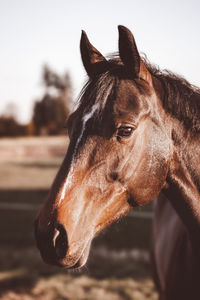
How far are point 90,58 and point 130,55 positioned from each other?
1.09 ft

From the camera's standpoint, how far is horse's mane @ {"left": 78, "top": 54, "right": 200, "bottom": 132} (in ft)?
5.43

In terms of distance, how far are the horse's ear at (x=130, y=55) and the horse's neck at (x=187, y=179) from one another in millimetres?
431

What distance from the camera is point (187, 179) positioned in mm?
1786

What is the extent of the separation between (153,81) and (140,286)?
11.9ft

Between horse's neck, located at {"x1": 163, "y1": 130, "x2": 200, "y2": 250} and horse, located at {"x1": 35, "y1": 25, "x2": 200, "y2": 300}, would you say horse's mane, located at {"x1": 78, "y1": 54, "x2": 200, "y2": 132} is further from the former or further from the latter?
horse's neck, located at {"x1": 163, "y1": 130, "x2": 200, "y2": 250}

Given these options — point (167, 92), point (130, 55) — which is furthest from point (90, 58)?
point (167, 92)

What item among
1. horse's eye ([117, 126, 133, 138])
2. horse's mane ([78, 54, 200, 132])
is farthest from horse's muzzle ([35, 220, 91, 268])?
horse's mane ([78, 54, 200, 132])

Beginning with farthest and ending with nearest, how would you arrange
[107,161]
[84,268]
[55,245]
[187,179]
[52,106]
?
1. [52,106]
2. [84,268]
3. [187,179]
4. [107,161]
5. [55,245]

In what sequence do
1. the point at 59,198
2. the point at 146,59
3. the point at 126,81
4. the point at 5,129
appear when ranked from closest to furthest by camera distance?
the point at 59,198, the point at 126,81, the point at 146,59, the point at 5,129

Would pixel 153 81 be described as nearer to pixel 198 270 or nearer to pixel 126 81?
pixel 126 81

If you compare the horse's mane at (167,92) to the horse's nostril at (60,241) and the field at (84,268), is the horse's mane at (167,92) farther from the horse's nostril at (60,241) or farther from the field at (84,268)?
the field at (84,268)

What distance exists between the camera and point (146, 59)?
1.96 m

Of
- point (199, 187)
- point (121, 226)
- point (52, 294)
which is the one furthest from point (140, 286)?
point (199, 187)

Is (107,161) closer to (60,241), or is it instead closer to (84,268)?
(60,241)
